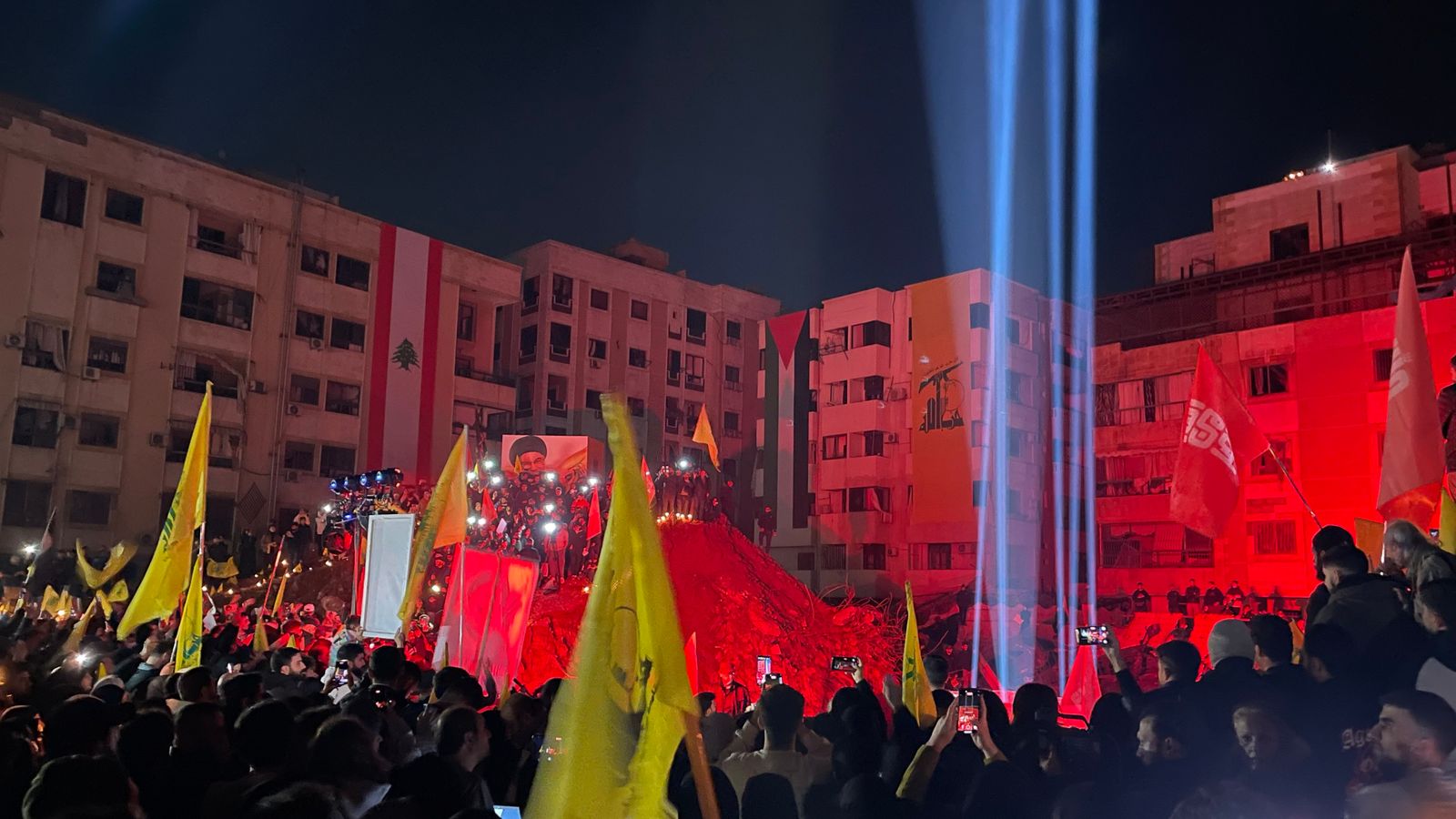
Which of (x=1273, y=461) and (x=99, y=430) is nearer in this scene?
(x=1273, y=461)

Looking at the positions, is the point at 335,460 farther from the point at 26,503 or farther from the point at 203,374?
the point at 26,503

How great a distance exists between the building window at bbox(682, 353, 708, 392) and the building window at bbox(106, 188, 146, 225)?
2422 cm

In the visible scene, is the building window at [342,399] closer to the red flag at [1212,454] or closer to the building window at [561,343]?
the building window at [561,343]

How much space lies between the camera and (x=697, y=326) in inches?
2092

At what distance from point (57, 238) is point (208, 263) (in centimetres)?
445

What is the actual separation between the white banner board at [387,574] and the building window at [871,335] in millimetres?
35334

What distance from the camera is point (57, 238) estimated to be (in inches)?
1297

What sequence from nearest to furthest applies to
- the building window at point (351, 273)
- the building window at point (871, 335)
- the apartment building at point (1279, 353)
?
the apartment building at point (1279, 353) < the building window at point (351, 273) < the building window at point (871, 335)

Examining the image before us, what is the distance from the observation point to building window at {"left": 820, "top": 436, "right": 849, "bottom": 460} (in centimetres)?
4584

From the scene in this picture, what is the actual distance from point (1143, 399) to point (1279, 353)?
514 cm

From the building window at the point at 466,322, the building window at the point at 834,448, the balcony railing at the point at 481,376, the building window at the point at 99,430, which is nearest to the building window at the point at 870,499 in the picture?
A: the building window at the point at 834,448

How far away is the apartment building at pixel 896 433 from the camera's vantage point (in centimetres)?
4138

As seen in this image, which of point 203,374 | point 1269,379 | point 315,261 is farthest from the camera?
point 315,261

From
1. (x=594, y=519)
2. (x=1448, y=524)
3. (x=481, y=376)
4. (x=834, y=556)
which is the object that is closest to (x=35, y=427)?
(x=481, y=376)
